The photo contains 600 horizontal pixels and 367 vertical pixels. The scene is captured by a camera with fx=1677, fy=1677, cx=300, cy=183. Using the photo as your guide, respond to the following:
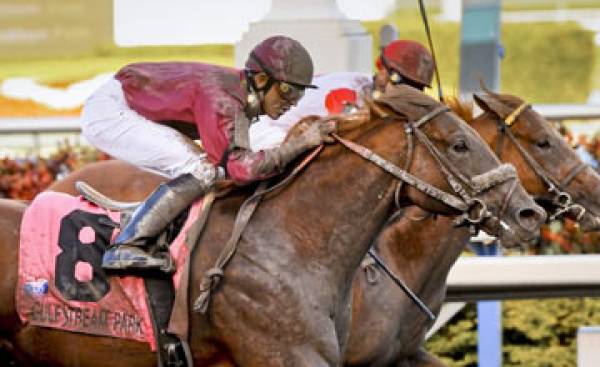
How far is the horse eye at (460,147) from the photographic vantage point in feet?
17.7

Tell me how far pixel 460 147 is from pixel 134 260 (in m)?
1.11

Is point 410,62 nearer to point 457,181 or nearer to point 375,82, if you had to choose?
point 375,82

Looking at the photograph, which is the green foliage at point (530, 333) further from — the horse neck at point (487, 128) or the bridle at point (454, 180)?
the bridle at point (454, 180)

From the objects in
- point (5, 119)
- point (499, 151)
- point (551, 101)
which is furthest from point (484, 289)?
point (551, 101)

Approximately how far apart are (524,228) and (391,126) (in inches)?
21.9

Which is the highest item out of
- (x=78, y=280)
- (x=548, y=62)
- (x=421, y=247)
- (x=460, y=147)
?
(x=460, y=147)

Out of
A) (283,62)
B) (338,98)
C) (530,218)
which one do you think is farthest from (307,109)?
(530,218)

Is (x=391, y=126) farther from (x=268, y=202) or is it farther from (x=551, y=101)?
(x=551, y=101)

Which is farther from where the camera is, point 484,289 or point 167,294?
point 484,289

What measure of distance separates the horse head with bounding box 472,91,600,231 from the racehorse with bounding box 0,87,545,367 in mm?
1461

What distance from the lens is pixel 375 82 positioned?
6.89 m

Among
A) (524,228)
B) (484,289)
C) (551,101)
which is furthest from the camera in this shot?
(551,101)

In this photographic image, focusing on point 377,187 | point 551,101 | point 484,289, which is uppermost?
point 377,187

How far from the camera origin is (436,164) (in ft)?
17.7
